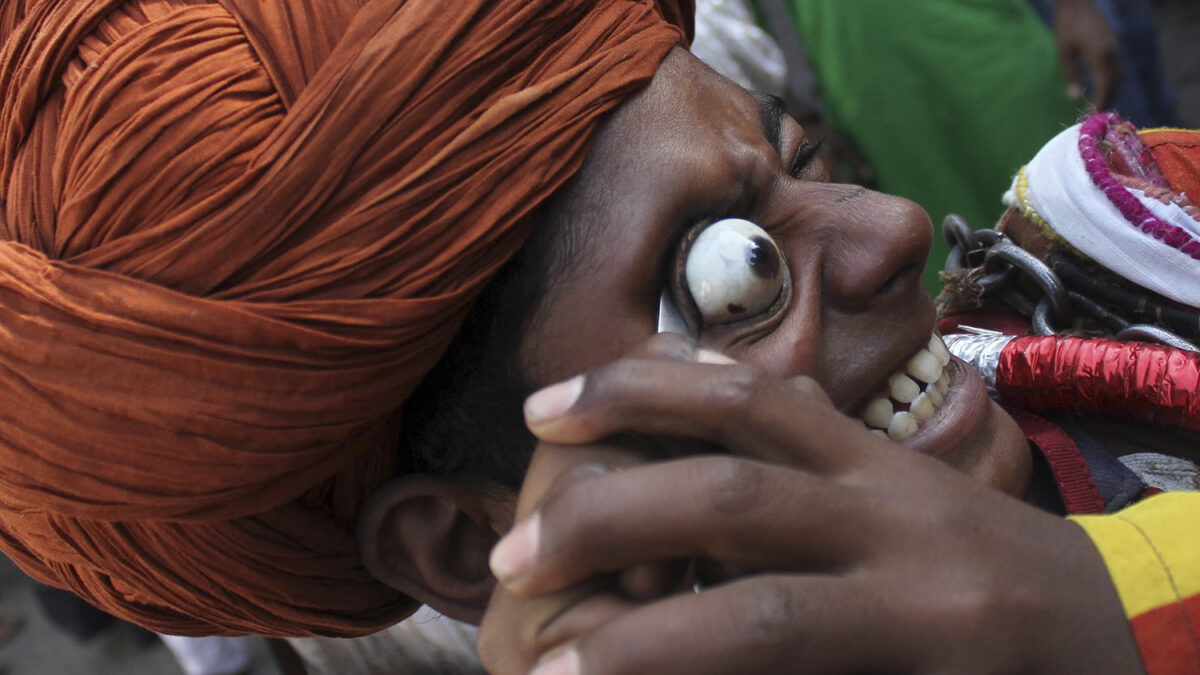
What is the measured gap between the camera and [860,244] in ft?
3.57

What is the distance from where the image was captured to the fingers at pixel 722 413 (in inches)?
29.0

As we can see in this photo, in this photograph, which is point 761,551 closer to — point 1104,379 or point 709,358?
point 709,358

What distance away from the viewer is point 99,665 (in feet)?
11.3

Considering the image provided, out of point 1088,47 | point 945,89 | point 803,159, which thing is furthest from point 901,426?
point 1088,47

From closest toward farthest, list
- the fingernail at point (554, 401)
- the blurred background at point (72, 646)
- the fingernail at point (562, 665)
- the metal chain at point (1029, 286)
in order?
1. the fingernail at point (562, 665)
2. the fingernail at point (554, 401)
3. the metal chain at point (1029, 286)
4. the blurred background at point (72, 646)

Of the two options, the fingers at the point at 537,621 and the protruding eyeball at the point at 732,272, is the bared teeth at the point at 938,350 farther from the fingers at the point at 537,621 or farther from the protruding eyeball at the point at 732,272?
the fingers at the point at 537,621

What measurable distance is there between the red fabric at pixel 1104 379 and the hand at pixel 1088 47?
5.05ft

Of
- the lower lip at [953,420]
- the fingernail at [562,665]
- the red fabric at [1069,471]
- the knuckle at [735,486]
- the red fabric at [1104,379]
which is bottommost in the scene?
the red fabric at [1069,471]

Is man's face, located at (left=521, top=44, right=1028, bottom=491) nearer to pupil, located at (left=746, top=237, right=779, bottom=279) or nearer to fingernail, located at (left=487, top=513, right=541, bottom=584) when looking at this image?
pupil, located at (left=746, top=237, right=779, bottom=279)

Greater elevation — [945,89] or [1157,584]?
[1157,584]

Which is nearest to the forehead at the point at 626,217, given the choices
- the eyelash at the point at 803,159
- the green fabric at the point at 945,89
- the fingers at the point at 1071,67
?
the eyelash at the point at 803,159

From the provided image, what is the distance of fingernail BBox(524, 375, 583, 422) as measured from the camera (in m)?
0.77

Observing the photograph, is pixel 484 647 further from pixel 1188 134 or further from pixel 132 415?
pixel 1188 134

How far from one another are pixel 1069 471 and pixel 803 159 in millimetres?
544
